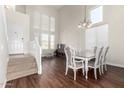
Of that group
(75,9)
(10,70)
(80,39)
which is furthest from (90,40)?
(10,70)

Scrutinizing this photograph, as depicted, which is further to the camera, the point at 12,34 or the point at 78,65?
the point at 12,34

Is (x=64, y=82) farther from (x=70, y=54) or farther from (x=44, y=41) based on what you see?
(x=44, y=41)

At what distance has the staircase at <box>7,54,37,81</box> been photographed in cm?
345

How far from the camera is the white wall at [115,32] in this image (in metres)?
5.11

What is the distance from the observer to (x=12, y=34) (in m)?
6.13

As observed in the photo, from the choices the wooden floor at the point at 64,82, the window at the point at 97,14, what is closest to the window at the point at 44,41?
the window at the point at 97,14

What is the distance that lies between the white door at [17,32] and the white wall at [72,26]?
3589mm

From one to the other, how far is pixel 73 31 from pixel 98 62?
510 centimetres

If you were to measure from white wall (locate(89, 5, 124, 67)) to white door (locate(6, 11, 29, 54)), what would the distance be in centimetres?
494

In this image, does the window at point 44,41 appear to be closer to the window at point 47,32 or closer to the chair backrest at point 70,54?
the window at point 47,32

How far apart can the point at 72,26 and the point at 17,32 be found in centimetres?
423

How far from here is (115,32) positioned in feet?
17.7
